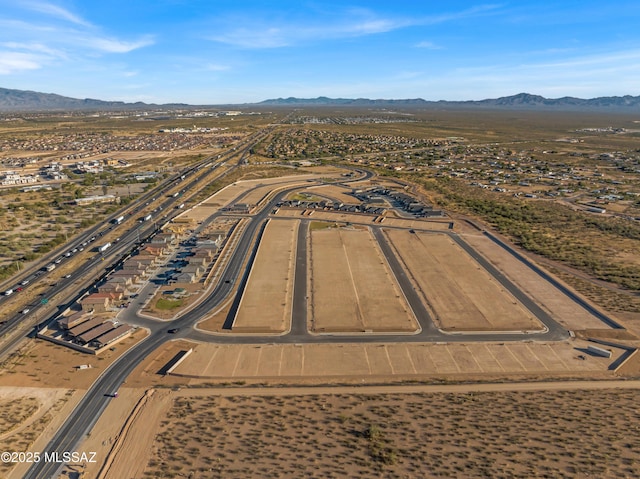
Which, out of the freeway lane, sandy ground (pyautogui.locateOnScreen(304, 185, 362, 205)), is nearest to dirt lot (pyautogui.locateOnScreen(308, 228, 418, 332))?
the freeway lane

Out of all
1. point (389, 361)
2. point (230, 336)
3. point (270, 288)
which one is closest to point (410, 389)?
point (389, 361)

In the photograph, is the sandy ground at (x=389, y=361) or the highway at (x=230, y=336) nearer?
the highway at (x=230, y=336)

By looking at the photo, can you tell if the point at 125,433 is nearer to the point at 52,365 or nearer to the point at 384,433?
the point at 52,365

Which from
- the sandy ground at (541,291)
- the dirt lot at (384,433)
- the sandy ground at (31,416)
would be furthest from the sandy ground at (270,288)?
the sandy ground at (541,291)

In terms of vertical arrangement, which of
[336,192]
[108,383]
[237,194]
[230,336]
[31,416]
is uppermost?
[336,192]

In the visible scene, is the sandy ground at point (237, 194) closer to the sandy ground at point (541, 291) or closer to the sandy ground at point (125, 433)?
the sandy ground at point (125, 433)

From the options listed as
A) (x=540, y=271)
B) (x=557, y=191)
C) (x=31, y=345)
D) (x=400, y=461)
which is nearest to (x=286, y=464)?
(x=400, y=461)
